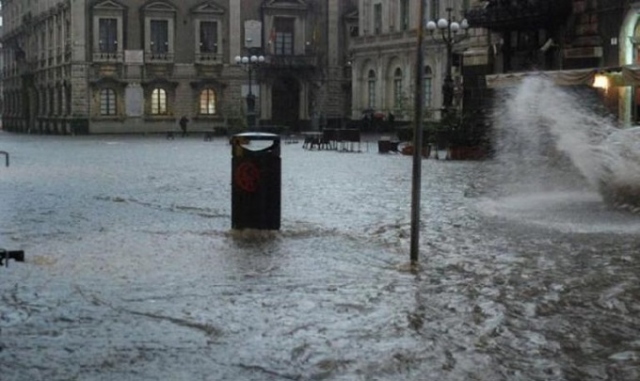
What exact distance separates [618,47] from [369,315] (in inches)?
927

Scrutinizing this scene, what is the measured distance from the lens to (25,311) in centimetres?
715

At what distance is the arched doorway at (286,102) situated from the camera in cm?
6912

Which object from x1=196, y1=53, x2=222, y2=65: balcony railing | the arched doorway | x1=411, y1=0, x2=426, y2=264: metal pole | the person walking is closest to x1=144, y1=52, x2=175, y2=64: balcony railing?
x1=196, y1=53, x2=222, y2=65: balcony railing

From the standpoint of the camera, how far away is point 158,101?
66.5 meters

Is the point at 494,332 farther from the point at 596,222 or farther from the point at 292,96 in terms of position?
the point at 292,96

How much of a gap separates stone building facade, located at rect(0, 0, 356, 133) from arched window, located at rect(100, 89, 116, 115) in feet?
0.22

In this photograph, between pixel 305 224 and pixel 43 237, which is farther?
pixel 305 224

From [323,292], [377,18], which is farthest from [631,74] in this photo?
[377,18]

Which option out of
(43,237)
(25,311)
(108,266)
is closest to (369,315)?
(25,311)

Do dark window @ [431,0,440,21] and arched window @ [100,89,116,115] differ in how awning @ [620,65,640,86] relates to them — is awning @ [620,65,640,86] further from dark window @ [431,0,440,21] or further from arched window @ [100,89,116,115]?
arched window @ [100,89,116,115]

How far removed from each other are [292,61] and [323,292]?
6075cm

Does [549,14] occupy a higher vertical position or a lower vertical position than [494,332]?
higher

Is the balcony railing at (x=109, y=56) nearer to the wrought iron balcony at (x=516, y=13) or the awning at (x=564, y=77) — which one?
the wrought iron balcony at (x=516, y=13)

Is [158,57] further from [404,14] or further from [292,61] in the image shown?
[404,14]
